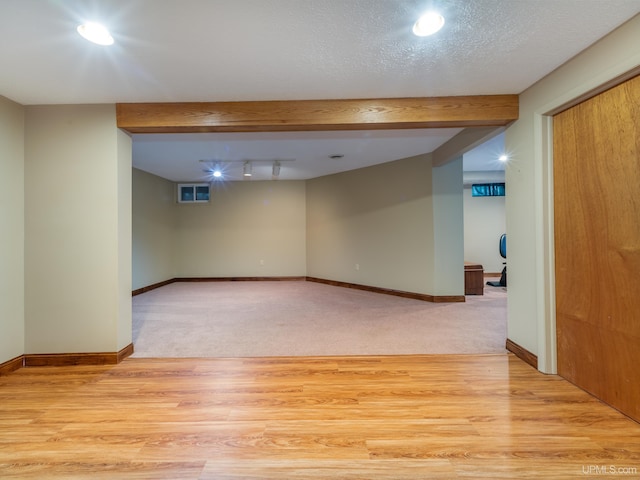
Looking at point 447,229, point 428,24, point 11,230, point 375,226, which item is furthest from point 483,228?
point 11,230

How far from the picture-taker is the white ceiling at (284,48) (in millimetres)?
1561

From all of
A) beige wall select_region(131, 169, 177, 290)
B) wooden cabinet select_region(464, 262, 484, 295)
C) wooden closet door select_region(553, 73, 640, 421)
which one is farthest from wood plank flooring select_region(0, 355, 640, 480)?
beige wall select_region(131, 169, 177, 290)

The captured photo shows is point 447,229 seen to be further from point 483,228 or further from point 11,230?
point 11,230

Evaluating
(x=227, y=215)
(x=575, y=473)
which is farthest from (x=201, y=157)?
(x=575, y=473)

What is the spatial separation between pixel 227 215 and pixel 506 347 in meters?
6.04

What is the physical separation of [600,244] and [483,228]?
225 inches

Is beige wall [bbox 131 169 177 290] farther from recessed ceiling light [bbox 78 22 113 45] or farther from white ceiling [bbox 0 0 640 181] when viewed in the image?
recessed ceiling light [bbox 78 22 113 45]

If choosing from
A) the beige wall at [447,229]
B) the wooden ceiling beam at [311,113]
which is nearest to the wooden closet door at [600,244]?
the wooden ceiling beam at [311,113]

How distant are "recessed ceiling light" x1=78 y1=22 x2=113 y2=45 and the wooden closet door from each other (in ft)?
9.71

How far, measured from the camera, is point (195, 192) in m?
7.16

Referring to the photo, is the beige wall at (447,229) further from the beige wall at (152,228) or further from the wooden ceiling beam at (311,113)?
the beige wall at (152,228)

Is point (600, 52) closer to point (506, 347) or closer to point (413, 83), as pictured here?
point (413, 83)

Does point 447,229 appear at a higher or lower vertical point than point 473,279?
higher

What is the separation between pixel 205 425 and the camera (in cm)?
177
